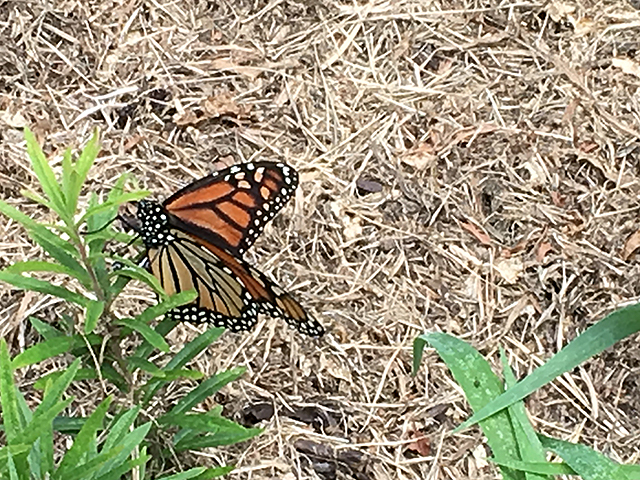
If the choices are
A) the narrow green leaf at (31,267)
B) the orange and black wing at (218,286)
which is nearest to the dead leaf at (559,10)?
the orange and black wing at (218,286)

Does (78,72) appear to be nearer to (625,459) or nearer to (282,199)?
(282,199)

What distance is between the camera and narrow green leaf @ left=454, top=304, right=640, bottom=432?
1.13 metres

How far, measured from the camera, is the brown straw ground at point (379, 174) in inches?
73.0

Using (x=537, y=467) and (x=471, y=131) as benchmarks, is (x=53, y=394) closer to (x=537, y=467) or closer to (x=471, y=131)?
(x=537, y=467)

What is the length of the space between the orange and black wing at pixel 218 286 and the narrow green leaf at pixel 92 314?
1.07 feet

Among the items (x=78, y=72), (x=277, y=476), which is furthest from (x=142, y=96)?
(x=277, y=476)

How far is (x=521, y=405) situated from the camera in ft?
3.87

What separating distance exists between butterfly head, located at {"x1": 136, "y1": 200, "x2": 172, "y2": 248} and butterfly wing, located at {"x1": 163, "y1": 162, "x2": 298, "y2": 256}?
37 mm

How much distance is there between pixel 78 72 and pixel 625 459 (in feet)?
6.18

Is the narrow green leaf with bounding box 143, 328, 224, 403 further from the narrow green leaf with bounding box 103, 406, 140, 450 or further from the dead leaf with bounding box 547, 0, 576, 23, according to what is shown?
the dead leaf with bounding box 547, 0, 576, 23

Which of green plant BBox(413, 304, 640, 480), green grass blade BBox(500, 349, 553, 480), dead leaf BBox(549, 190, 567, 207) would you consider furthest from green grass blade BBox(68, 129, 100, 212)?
dead leaf BBox(549, 190, 567, 207)

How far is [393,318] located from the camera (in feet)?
6.57

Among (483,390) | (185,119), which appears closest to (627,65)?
(185,119)

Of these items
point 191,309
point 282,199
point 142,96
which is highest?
point 142,96
